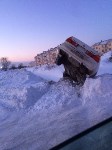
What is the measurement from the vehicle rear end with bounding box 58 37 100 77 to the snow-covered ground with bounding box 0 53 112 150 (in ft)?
1.60

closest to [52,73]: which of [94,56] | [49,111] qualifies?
[94,56]

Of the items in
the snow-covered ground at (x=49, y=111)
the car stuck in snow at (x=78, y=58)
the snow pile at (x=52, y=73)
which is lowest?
the snow pile at (x=52, y=73)

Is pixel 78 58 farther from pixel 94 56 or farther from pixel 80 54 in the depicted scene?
pixel 94 56

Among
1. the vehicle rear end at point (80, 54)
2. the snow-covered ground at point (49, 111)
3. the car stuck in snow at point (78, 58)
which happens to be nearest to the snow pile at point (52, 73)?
the car stuck in snow at point (78, 58)

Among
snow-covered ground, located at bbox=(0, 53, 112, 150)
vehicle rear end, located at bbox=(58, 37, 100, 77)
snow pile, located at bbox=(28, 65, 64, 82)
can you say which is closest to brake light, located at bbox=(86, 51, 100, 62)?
vehicle rear end, located at bbox=(58, 37, 100, 77)

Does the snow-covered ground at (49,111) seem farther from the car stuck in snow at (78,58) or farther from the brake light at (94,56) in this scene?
the brake light at (94,56)

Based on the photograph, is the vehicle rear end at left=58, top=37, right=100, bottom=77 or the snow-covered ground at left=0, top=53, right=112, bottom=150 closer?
the snow-covered ground at left=0, top=53, right=112, bottom=150

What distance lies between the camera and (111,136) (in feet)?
7.13

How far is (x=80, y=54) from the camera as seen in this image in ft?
31.9

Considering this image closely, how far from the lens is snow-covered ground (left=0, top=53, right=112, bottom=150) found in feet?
20.8

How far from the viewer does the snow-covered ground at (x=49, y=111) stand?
20.8ft

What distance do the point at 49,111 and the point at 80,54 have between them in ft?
8.26

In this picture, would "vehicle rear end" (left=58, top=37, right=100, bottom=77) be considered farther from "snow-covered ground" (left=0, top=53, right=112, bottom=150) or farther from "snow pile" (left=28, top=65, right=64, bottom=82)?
"snow pile" (left=28, top=65, right=64, bottom=82)

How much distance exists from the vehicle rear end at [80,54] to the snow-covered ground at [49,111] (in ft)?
1.60
